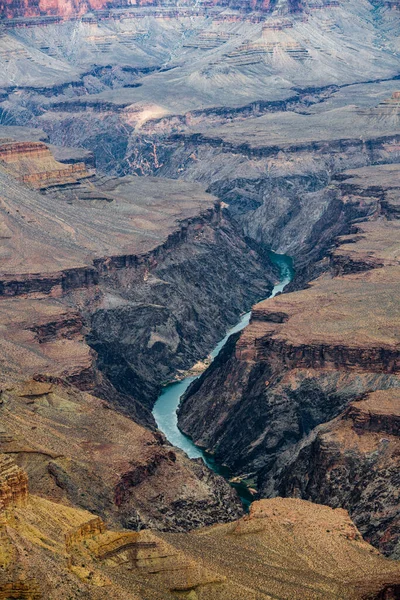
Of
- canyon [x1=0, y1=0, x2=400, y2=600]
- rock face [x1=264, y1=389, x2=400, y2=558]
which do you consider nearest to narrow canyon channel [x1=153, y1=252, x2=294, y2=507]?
canyon [x1=0, y1=0, x2=400, y2=600]

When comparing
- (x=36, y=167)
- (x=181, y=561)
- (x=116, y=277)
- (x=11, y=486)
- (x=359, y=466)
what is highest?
(x=11, y=486)

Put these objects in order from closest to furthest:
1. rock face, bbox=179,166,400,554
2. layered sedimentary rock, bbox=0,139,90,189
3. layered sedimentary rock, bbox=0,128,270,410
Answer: rock face, bbox=179,166,400,554
layered sedimentary rock, bbox=0,128,270,410
layered sedimentary rock, bbox=0,139,90,189

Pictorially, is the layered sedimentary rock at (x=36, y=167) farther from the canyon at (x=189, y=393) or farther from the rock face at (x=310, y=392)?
the rock face at (x=310, y=392)

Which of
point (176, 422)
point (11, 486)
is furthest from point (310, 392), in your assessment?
point (11, 486)

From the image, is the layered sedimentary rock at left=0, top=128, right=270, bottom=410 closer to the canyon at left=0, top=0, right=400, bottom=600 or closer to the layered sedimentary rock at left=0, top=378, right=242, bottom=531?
the canyon at left=0, top=0, right=400, bottom=600

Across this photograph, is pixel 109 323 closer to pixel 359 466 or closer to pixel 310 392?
pixel 310 392

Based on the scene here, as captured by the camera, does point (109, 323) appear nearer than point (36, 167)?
Yes

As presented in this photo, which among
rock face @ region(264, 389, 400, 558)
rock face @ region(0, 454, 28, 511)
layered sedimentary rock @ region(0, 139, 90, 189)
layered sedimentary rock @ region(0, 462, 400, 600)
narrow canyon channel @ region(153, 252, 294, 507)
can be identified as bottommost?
narrow canyon channel @ region(153, 252, 294, 507)

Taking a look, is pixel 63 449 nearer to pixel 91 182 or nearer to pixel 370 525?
pixel 370 525

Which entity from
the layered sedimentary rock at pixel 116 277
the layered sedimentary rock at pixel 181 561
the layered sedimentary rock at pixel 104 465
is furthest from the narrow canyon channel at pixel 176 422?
the layered sedimentary rock at pixel 181 561
